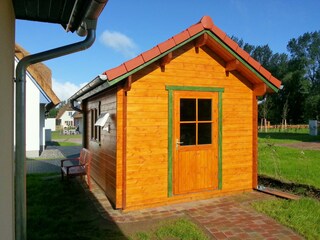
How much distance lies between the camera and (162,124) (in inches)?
256

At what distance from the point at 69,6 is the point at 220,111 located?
4.78 meters

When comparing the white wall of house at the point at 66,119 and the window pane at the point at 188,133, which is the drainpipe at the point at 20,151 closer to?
the window pane at the point at 188,133

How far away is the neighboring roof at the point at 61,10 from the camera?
272cm

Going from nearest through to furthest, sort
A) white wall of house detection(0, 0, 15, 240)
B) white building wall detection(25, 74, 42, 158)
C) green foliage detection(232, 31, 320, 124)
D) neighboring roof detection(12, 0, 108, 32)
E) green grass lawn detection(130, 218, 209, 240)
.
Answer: white wall of house detection(0, 0, 15, 240), neighboring roof detection(12, 0, 108, 32), green grass lawn detection(130, 218, 209, 240), white building wall detection(25, 74, 42, 158), green foliage detection(232, 31, 320, 124)

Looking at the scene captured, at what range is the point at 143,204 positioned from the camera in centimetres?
625

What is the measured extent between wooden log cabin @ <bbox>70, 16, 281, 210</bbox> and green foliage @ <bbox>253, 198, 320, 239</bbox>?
125 centimetres

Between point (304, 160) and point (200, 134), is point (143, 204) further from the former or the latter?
point (304, 160)

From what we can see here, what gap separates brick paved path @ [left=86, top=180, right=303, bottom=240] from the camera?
15.8 feet

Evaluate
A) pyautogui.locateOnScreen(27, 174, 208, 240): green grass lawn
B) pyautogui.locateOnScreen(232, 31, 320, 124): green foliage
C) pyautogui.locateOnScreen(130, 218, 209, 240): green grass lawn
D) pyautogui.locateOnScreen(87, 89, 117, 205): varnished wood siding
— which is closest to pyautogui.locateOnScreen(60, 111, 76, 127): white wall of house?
pyautogui.locateOnScreen(232, 31, 320, 124): green foliage

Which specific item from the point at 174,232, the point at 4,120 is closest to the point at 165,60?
the point at 174,232

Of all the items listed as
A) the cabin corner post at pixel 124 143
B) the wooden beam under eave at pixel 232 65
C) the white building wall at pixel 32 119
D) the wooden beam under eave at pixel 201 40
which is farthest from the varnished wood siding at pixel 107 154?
the white building wall at pixel 32 119

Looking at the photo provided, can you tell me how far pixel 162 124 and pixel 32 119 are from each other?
464 inches

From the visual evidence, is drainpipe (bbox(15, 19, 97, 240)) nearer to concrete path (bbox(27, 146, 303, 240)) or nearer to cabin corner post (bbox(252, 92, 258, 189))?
concrete path (bbox(27, 146, 303, 240))

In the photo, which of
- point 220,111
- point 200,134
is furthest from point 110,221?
point 220,111
